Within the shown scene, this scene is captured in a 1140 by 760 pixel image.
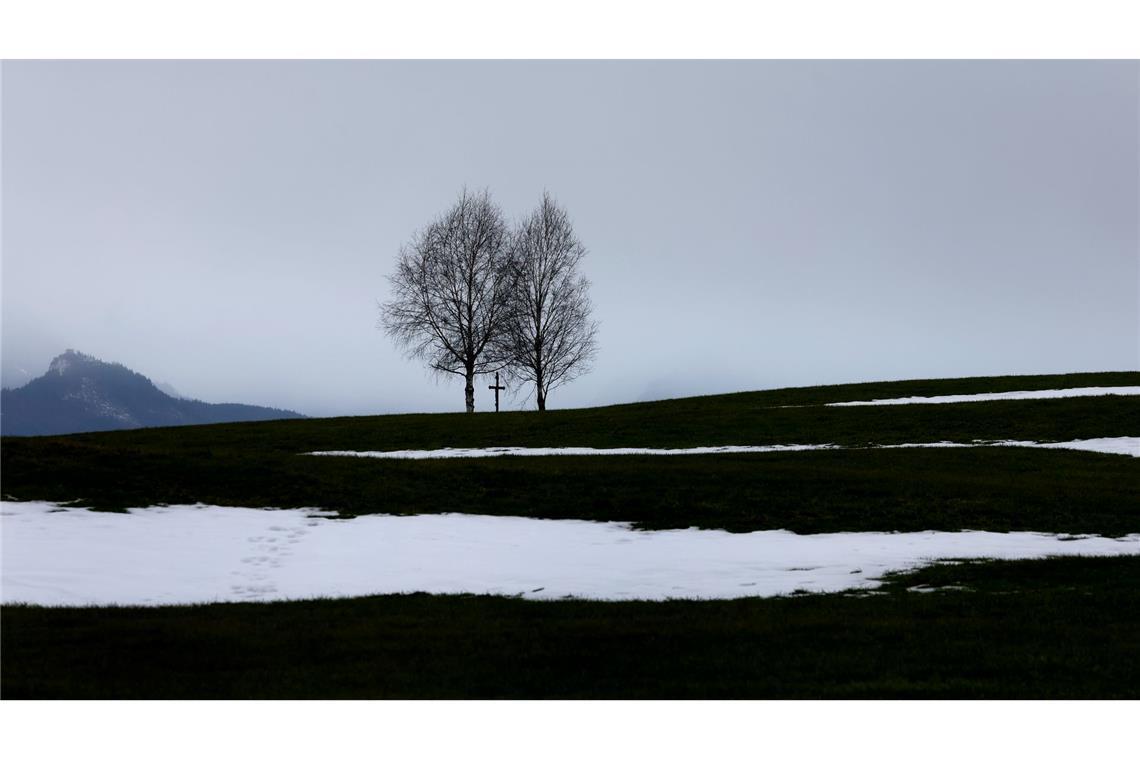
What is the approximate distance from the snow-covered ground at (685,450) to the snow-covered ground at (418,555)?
1119cm

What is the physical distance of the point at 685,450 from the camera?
35.3 meters

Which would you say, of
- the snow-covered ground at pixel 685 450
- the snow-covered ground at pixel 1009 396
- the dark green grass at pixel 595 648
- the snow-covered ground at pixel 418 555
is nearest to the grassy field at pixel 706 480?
the snow-covered ground at pixel 685 450

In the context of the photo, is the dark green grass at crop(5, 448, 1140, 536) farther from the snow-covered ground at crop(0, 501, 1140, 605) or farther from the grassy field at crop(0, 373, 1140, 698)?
the snow-covered ground at crop(0, 501, 1140, 605)

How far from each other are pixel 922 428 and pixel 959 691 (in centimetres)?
3014

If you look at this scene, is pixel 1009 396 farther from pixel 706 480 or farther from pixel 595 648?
pixel 595 648

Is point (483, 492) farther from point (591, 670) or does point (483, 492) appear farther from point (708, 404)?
point (708, 404)

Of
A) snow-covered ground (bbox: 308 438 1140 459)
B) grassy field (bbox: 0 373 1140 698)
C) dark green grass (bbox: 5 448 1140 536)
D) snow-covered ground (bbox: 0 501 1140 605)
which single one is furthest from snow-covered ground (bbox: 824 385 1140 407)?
snow-covered ground (bbox: 0 501 1140 605)

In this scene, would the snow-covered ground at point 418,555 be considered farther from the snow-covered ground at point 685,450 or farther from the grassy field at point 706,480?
the snow-covered ground at point 685,450

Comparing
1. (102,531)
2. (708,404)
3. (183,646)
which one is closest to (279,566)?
(102,531)

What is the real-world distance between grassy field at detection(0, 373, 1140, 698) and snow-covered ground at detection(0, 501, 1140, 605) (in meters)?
1.14

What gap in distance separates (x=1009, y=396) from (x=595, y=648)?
39.3 meters

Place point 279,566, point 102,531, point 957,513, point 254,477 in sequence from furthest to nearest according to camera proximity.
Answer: point 254,477, point 957,513, point 102,531, point 279,566

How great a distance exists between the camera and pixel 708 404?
5197 cm

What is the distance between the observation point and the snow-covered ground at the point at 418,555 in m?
15.4
